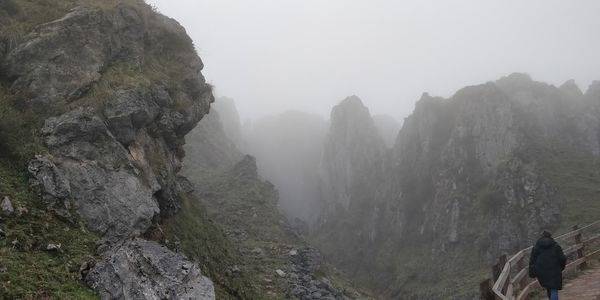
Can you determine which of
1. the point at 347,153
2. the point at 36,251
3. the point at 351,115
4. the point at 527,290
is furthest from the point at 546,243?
the point at 351,115

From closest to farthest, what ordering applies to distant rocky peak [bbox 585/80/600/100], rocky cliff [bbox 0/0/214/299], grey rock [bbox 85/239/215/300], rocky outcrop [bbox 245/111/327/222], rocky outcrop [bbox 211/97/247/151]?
grey rock [bbox 85/239/215/300] < rocky cliff [bbox 0/0/214/299] < distant rocky peak [bbox 585/80/600/100] < rocky outcrop [bbox 245/111/327/222] < rocky outcrop [bbox 211/97/247/151]

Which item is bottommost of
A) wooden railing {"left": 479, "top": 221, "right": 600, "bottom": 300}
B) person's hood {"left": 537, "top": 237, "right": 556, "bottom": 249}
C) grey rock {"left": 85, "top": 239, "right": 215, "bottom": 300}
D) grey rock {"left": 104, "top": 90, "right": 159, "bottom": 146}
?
wooden railing {"left": 479, "top": 221, "right": 600, "bottom": 300}

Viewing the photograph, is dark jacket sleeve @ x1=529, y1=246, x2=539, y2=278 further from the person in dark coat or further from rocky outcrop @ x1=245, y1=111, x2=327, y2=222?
rocky outcrop @ x1=245, y1=111, x2=327, y2=222

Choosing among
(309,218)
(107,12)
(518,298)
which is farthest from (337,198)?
(518,298)

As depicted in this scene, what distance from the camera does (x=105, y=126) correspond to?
70.3ft

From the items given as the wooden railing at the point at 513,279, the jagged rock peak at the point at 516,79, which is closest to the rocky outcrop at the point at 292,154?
the jagged rock peak at the point at 516,79

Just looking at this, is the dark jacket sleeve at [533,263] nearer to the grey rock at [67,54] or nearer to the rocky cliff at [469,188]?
the grey rock at [67,54]

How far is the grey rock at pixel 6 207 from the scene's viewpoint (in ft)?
49.1

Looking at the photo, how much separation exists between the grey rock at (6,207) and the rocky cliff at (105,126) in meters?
0.90

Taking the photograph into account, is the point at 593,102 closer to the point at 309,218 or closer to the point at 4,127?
the point at 309,218

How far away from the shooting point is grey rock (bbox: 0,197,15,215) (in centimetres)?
1497

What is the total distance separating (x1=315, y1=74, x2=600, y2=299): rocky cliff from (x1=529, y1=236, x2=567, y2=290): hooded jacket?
4188cm

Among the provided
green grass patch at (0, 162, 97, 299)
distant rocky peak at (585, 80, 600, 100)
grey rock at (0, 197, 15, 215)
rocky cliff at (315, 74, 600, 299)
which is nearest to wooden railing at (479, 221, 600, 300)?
green grass patch at (0, 162, 97, 299)

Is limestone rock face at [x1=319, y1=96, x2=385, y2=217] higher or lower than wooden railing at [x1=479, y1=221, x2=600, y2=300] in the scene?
higher
